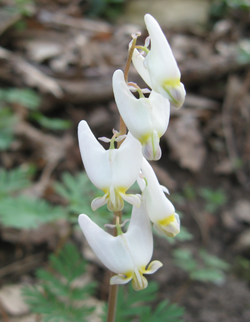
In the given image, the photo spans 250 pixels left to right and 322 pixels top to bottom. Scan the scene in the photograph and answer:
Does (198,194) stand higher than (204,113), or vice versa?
(204,113)

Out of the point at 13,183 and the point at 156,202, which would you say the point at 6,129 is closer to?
the point at 13,183

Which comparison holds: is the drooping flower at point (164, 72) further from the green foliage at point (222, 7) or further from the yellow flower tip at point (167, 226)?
the green foliage at point (222, 7)

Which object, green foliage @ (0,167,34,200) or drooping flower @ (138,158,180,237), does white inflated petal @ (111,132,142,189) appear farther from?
green foliage @ (0,167,34,200)

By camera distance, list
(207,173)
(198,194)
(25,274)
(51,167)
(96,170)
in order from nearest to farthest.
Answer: (96,170)
(25,274)
(51,167)
(198,194)
(207,173)

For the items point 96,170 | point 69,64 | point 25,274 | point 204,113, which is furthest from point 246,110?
point 96,170

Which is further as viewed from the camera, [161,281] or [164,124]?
[161,281]

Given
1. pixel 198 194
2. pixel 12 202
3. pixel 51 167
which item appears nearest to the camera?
pixel 12 202

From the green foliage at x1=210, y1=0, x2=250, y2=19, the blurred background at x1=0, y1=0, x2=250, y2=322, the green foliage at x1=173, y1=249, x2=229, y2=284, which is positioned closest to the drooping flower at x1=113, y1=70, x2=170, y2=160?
the blurred background at x1=0, y1=0, x2=250, y2=322

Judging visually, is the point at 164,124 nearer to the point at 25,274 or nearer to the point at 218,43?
the point at 25,274
